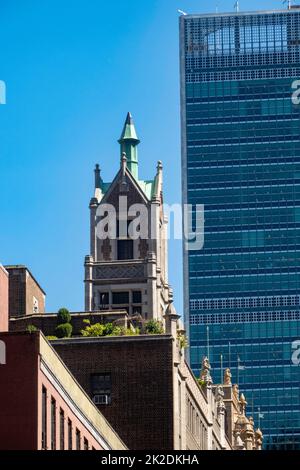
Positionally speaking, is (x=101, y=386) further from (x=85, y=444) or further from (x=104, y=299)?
(x=104, y=299)

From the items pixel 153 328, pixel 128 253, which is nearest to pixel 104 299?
pixel 128 253

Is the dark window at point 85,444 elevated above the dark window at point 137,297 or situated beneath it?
situated beneath

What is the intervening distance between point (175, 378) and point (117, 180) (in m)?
88.1

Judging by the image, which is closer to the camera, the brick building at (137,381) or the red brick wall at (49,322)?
the brick building at (137,381)

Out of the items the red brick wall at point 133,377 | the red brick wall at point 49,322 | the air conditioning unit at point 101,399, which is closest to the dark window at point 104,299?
the red brick wall at point 49,322

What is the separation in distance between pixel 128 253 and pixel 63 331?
7294cm

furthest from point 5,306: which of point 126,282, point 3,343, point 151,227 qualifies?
point 151,227

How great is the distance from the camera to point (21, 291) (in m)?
120

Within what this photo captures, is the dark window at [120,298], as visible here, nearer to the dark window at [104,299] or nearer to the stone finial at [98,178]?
the dark window at [104,299]

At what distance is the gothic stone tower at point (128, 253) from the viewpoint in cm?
16912

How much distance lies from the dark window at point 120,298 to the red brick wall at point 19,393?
108853mm

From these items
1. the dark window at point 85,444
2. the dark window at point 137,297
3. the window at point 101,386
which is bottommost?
the dark window at point 85,444
